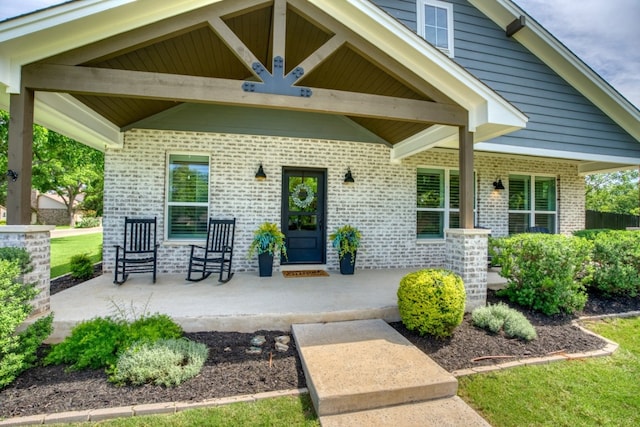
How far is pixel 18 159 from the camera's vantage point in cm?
319

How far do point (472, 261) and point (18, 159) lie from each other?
5425 millimetres

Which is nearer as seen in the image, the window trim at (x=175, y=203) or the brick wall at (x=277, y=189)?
the brick wall at (x=277, y=189)

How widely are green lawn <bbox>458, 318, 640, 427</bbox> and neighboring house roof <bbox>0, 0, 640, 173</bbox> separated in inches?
116

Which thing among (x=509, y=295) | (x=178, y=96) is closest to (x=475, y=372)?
(x=509, y=295)

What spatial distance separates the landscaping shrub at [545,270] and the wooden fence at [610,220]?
26.3ft

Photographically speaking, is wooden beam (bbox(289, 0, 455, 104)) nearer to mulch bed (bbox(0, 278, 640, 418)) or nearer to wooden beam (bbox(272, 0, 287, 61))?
wooden beam (bbox(272, 0, 287, 61))

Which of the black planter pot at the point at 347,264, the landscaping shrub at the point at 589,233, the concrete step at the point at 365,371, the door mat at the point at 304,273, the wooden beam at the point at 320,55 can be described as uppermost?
the wooden beam at the point at 320,55

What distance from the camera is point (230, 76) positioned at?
19.4 feet

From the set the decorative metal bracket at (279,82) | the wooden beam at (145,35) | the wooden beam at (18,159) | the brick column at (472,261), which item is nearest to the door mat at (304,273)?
the brick column at (472,261)

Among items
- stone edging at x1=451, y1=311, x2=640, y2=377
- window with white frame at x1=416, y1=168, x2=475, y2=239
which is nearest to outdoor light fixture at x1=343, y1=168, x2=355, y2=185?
window with white frame at x1=416, y1=168, x2=475, y2=239

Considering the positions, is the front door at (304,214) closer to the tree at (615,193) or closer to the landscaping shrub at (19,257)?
the landscaping shrub at (19,257)

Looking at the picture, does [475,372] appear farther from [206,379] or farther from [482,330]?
[206,379]

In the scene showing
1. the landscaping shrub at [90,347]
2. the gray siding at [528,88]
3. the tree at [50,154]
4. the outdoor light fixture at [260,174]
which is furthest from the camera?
the tree at [50,154]

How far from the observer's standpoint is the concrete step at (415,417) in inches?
88.1
